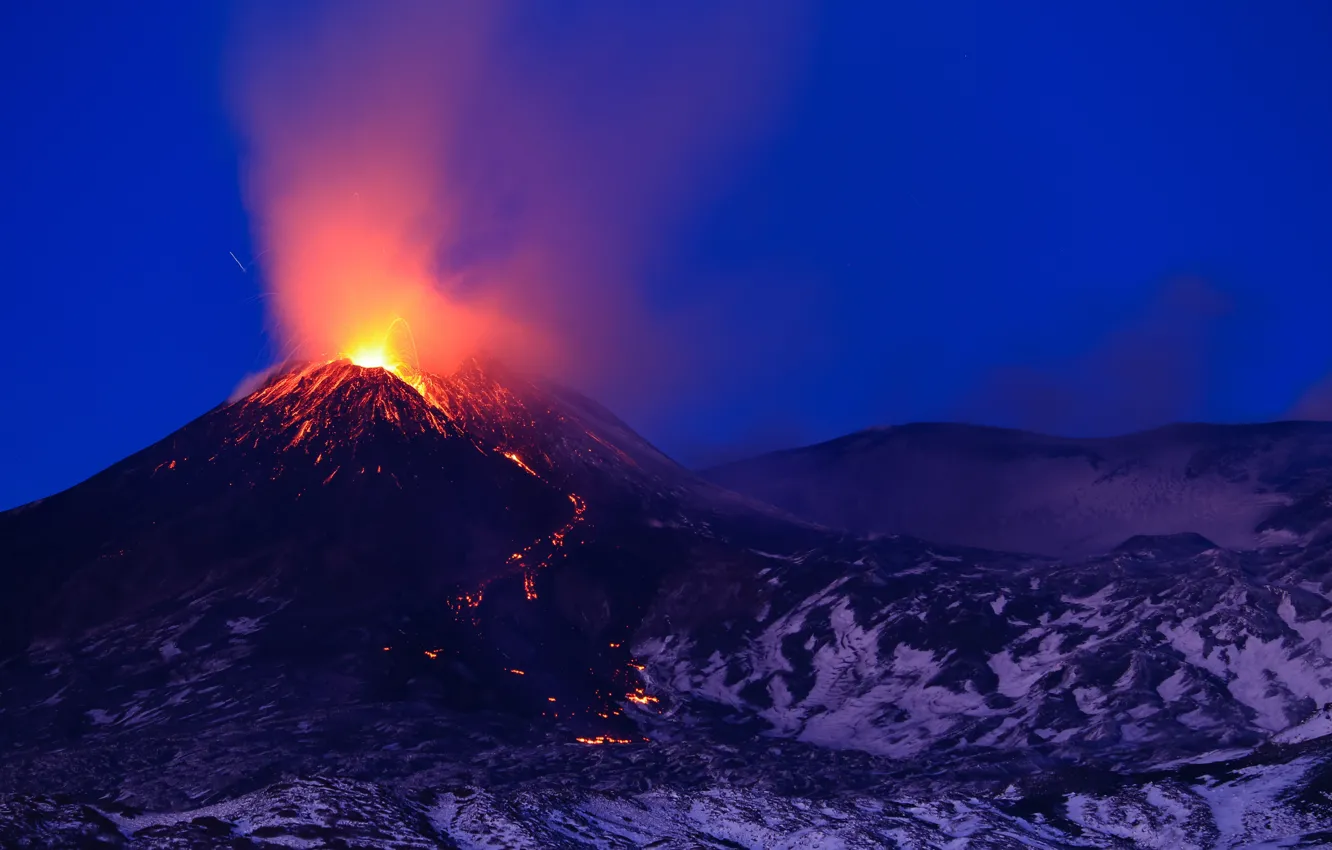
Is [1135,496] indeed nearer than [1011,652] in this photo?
No

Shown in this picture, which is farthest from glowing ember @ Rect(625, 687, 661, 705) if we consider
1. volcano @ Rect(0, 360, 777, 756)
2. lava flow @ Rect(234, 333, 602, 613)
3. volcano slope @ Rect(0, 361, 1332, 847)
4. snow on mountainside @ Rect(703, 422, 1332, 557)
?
snow on mountainside @ Rect(703, 422, 1332, 557)

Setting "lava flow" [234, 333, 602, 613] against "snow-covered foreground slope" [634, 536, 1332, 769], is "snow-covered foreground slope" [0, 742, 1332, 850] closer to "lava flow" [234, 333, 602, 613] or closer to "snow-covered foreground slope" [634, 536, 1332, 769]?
"snow-covered foreground slope" [634, 536, 1332, 769]

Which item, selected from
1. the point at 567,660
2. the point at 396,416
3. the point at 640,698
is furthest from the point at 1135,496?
the point at 640,698

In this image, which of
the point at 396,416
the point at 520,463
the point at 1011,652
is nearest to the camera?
the point at 1011,652

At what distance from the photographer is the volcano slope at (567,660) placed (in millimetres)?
72000

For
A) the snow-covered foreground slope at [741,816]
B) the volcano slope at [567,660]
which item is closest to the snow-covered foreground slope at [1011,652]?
the volcano slope at [567,660]

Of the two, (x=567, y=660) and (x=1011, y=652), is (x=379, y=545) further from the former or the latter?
(x=1011, y=652)

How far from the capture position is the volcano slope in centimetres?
7200

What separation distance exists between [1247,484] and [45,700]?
457 feet

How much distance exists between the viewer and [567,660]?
10794 cm

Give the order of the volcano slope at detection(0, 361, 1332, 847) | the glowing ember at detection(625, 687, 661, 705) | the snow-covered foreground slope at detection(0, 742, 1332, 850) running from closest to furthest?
the snow-covered foreground slope at detection(0, 742, 1332, 850) < the volcano slope at detection(0, 361, 1332, 847) < the glowing ember at detection(625, 687, 661, 705)

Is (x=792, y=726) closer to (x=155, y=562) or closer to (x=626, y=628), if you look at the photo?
(x=626, y=628)

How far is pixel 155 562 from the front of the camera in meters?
116

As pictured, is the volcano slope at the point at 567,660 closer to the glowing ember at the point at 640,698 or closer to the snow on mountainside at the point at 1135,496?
the glowing ember at the point at 640,698
